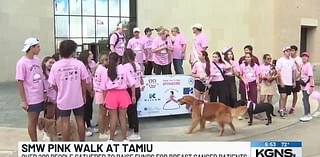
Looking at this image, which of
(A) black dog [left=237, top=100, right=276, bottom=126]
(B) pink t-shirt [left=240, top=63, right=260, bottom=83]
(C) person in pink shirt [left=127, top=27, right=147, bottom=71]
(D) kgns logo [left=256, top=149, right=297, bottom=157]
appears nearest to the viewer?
(D) kgns logo [left=256, top=149, right=297, bottom=157]

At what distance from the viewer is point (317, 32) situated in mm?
A: 25547

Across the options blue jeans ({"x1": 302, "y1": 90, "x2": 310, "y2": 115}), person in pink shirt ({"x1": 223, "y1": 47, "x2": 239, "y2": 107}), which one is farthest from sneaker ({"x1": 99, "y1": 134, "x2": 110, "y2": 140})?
blue jeans ({"x1": 302, "y1": 90, "x2": 310, "y2": 115})

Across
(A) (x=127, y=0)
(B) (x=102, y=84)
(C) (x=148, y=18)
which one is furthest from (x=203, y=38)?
(A) (x=127, y=0)

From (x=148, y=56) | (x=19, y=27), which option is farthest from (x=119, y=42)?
(x=19, y=27)

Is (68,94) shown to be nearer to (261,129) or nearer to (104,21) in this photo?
(261,129)

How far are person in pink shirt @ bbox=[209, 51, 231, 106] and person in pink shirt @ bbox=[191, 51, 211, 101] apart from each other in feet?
0.51

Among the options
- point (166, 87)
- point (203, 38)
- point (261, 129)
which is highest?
point (203, 38)

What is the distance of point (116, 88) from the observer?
289 inches

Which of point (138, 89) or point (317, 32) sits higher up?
point (317, 32)

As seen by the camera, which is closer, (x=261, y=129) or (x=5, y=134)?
(x=5, y=134)

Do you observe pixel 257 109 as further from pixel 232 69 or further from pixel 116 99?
pixel 116 99

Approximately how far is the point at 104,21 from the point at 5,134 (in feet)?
45.2

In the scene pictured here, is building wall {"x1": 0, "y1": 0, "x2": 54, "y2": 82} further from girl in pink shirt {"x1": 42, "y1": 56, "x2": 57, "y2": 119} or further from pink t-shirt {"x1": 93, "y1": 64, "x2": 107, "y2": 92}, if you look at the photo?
girl in pink shirt {"x1": 42, "y1": 56, "x2": 57, "y2": 119}

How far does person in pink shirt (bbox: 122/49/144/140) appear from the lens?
24.8 feet
